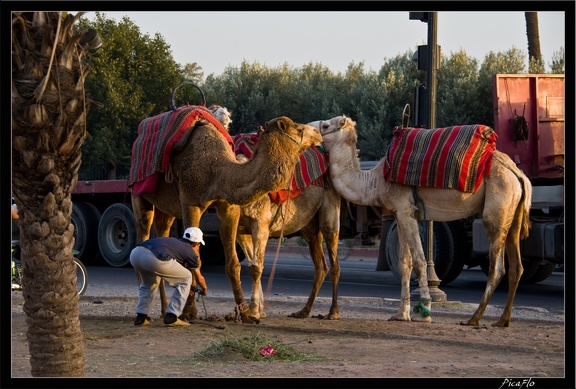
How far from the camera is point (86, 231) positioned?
23812 millimetres

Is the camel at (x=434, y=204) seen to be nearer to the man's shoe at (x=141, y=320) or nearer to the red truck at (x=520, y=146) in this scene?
the man's shoe at (x=141, y=320)

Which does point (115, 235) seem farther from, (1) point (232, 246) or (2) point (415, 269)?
(2) point (415, 269)

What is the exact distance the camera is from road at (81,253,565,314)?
53.3ft

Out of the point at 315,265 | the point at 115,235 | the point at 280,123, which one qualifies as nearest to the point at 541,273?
the point at 315,265

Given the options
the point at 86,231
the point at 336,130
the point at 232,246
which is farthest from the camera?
the point at 86,231

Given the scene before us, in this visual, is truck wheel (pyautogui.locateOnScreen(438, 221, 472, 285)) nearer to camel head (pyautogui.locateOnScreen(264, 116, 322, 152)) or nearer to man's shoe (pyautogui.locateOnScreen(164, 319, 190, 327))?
camel head (pyautogui.locateOnScreen(264, 116, 322, 152))

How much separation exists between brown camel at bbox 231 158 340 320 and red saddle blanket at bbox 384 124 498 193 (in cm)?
102

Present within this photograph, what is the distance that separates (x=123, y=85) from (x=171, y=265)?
16864 mm

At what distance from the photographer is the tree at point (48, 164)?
6.83m

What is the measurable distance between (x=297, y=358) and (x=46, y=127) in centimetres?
335

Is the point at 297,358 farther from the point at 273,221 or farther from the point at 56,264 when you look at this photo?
the point at 273,221

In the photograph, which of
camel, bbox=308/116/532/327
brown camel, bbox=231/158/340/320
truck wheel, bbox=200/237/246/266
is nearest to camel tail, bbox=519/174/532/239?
camel, bbox=308/116/532/327

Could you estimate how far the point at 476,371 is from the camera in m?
8.55
